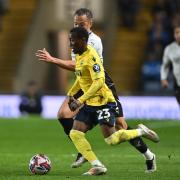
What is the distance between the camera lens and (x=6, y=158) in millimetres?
13555

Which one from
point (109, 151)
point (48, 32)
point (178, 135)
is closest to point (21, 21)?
point (48, 32)

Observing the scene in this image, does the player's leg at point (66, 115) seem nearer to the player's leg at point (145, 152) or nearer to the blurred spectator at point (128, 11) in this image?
the player's leg at point (145, 152)

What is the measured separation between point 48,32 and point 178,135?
10.8 m

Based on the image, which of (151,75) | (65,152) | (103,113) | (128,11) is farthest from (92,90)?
(128,11)

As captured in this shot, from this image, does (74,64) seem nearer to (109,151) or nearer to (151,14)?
(109,151)

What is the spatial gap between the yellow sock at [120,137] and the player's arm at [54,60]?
1.28 metres

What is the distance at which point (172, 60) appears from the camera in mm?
16578

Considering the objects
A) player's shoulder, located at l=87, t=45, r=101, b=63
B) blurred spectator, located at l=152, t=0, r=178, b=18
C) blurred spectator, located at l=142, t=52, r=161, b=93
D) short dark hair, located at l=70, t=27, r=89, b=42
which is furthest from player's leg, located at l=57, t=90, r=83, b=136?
blurred spectator, located at l=152, t=0, r=178, b=18

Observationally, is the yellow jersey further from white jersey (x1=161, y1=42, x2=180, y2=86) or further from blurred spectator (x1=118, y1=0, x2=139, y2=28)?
blurred spectator (x1=118, y1=0, x2=139, y2=28)

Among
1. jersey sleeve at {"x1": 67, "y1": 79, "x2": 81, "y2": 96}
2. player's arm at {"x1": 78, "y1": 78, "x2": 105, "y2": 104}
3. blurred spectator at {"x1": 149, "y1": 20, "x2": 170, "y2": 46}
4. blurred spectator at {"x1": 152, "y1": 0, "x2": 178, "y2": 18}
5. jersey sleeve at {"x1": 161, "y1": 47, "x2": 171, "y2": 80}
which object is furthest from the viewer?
blurred spectator at {"x1": 152, "y1": 0, "x2": 178, "y2": 18}

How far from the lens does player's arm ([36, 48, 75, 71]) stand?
1147 centimetres

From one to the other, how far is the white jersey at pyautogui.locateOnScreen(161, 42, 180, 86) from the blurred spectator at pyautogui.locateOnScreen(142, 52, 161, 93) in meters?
8.34

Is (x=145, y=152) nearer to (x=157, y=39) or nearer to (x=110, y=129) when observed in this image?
(x=110, y=129)

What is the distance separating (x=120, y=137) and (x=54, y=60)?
1.37m
